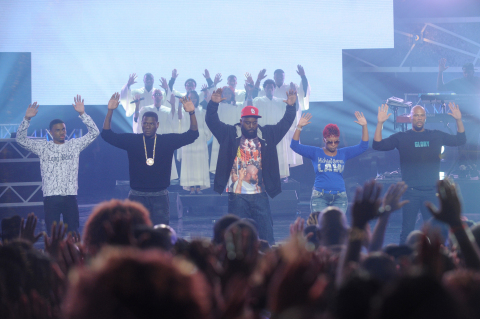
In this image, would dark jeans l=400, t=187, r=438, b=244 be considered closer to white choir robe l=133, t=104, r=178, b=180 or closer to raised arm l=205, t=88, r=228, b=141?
raised arm l=205, t=88, r=228, b=141

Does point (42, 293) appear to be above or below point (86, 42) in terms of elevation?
below

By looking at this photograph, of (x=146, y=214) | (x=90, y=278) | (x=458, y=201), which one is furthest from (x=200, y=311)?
(x=146, y=214)

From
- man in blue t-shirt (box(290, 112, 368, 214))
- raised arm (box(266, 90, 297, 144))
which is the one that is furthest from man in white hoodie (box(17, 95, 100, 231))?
man in blue t-shirt (box(290, 112, 368, 214))

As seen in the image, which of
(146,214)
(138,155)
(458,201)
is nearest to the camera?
(458,201)

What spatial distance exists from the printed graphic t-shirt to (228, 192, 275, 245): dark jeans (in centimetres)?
7

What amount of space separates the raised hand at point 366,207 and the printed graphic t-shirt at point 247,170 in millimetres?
3643

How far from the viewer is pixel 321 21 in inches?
370

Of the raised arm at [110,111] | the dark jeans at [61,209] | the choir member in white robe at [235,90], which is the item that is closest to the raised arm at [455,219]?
the raised arm at [110,111]

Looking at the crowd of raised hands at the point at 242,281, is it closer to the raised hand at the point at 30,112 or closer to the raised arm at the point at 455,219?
the raised arm at the point at 455,219

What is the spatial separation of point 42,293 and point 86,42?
8.30 m

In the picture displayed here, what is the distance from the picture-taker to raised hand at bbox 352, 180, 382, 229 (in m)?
1.78

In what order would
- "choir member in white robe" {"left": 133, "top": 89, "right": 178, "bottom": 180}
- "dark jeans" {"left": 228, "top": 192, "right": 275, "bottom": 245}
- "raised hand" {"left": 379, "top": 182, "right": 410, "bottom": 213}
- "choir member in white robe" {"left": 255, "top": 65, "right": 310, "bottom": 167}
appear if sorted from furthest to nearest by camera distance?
"choir member in white robe" {"left": 255, "top": 65, "right": 310, "bottom": 167} < "choir member in white robe" {"left": 133, "top": 89, "right": 178, "bottom": 180} < "dark jeans" {"left": 228, "top": 192, "right": 275, "bottom": 245} < "raised hand" {"left": 379, "top": 182, "right": 410, "bottom": 213}

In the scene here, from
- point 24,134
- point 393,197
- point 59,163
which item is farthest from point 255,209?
point 24,134

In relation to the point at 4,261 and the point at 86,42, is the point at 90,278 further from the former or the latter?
the point at 86,42
